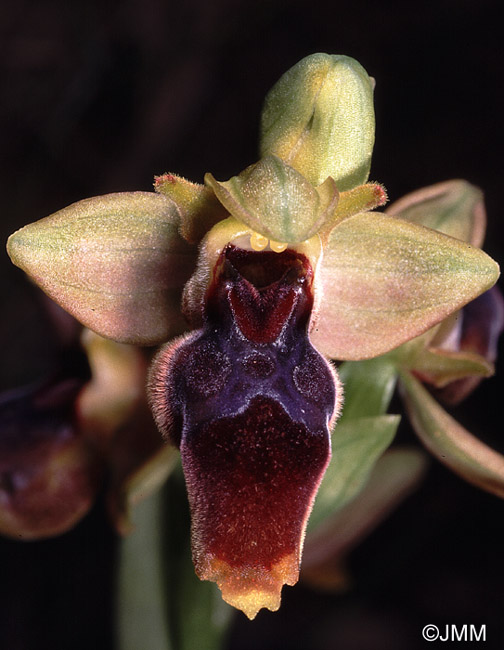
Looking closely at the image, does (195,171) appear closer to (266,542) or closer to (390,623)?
(390,623)

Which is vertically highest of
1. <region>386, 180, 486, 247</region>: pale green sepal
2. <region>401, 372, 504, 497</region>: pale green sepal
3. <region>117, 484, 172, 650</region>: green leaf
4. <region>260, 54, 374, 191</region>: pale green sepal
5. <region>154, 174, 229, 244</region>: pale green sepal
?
<region>260, 54, 374, 191</region>: pale green sepal

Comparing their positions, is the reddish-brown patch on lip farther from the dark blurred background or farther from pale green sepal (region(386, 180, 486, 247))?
the dark blurred background

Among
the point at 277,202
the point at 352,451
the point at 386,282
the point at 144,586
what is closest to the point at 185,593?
the point at 144,586

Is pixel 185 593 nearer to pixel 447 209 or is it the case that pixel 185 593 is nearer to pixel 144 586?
pixel 144 586

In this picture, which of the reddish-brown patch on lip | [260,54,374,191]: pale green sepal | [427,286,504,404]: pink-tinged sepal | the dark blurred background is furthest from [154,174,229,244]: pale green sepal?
the dark blurred background

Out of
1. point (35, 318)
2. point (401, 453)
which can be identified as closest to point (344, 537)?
point (401, 453)
